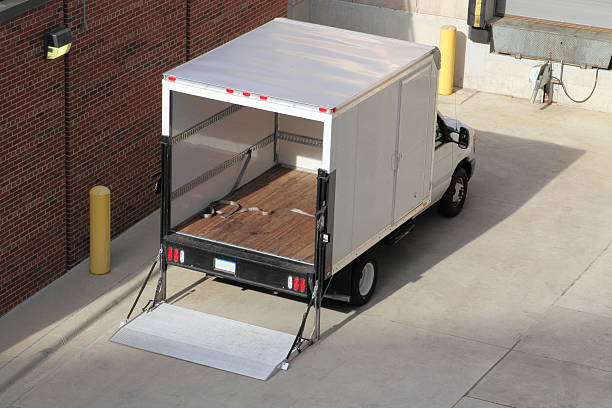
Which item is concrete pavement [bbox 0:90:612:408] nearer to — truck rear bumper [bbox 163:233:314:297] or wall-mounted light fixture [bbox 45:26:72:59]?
truck rear bumper [bbox 163:233:314:297]

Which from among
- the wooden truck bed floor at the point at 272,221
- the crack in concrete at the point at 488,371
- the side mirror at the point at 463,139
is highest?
the side mirror at the point at 463,139

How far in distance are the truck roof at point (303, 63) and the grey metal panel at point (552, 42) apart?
7.26 metres

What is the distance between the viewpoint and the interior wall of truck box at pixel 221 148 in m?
15.1

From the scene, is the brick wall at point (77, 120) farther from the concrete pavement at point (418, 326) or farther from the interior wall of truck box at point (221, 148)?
the interior wall of truck box at point (221, 148)

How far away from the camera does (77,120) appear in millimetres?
15828

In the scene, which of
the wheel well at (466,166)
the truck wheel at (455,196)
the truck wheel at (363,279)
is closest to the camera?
the truck wheel at (363,279)

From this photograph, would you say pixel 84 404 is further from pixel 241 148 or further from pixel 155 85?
pixel 155 85

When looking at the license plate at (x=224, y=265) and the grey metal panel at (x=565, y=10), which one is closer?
the license plate at (x=224, y=265)

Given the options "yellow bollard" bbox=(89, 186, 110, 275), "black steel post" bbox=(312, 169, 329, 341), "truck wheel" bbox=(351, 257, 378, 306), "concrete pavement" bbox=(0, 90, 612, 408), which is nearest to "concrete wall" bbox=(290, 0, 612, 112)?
"concrete pavement" bbox=(0, 90, 612, 408)

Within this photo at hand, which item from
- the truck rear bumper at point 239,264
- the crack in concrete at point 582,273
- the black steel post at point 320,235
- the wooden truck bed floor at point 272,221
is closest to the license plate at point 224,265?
the truck rear bumper at point 239,264

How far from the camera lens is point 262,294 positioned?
15711 mm

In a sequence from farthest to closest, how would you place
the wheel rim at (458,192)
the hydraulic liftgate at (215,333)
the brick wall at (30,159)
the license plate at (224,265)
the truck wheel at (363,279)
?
the wheel rim at (458,192)
the truck wheel at (363,279)
the license plate at (224,265)
the brick wall at (30,159)
the hydraulic liftgate at (215,333)

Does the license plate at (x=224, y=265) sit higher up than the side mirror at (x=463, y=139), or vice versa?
the side mirror at (x=463, y=139)

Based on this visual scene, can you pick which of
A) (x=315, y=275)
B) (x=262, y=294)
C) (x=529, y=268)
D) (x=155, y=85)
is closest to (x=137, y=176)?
(x=155, y=85)
